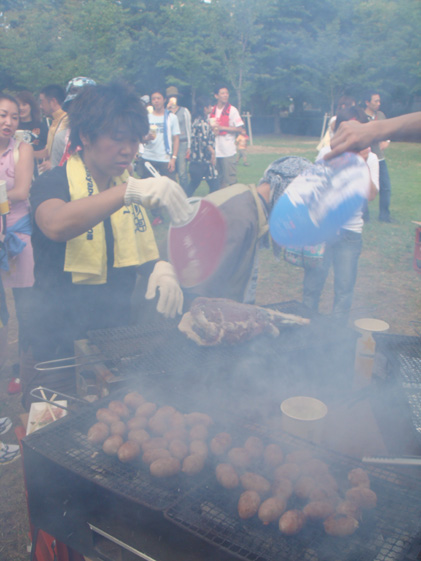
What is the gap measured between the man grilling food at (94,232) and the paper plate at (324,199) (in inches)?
20.0

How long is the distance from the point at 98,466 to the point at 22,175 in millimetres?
2869

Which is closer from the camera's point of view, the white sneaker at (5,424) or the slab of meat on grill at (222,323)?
the slab of meat on grill at (222,323)

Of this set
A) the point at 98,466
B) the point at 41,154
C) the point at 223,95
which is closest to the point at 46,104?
the point at 41,154

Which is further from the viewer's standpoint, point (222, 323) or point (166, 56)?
point (166, 56)

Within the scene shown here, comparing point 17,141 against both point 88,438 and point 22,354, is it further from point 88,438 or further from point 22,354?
point 88,438

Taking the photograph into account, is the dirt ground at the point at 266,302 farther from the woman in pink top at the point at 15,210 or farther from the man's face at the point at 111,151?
the man's face at the point at 111,151

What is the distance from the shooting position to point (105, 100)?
2.35 m

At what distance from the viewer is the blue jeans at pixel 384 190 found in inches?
333

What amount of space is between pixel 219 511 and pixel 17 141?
3578 mm

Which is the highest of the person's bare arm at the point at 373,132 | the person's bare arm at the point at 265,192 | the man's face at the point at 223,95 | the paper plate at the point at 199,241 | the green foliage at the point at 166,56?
the green foliage at the point at 166,56

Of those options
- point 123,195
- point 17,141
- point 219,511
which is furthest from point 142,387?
point 17,141

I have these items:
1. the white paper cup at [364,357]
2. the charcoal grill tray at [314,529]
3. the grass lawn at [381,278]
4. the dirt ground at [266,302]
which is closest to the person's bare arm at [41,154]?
the dirt ground at [266,302]

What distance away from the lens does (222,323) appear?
94.5 inches

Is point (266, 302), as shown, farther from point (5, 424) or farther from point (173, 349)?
point (173, 349)
